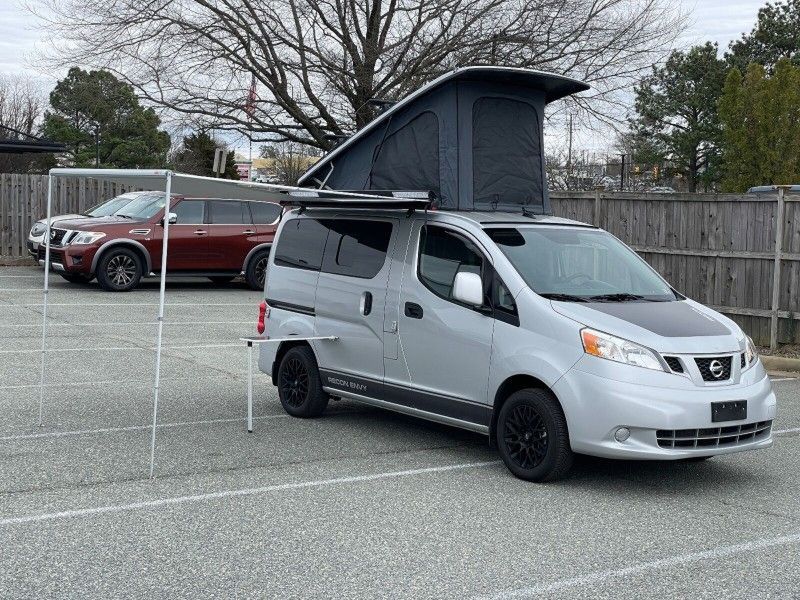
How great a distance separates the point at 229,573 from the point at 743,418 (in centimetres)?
361

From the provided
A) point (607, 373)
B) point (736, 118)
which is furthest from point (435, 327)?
point (736, 118)

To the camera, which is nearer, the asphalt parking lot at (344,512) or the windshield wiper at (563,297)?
the asphalt parking lot at (344,512)

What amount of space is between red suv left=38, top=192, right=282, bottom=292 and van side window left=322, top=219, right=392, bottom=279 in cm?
1115

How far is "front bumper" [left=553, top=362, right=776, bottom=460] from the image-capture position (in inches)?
272

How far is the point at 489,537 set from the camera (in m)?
6.11

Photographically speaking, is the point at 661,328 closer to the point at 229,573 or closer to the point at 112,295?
the point at 229,573

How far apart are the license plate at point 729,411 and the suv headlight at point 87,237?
14.7 metres

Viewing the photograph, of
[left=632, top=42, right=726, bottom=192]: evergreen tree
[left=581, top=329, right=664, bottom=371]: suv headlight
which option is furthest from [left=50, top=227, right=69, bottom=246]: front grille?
[left=632, top=42, right=726, bottom=192]: evergreen tree

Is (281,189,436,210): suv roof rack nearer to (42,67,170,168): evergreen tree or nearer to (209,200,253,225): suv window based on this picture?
(209,200,253,225): suv window

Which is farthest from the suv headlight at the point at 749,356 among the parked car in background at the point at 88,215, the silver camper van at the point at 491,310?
the parked car in background at the point at 88,215

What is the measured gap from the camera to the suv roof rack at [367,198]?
837cm

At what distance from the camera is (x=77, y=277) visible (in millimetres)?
20438

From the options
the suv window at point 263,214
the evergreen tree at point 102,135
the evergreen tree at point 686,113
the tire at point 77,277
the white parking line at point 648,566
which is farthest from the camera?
the evergreen tree at point 102,135

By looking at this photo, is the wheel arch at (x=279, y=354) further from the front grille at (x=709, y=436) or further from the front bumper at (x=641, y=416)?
the front grille at (x=709, y=436)
